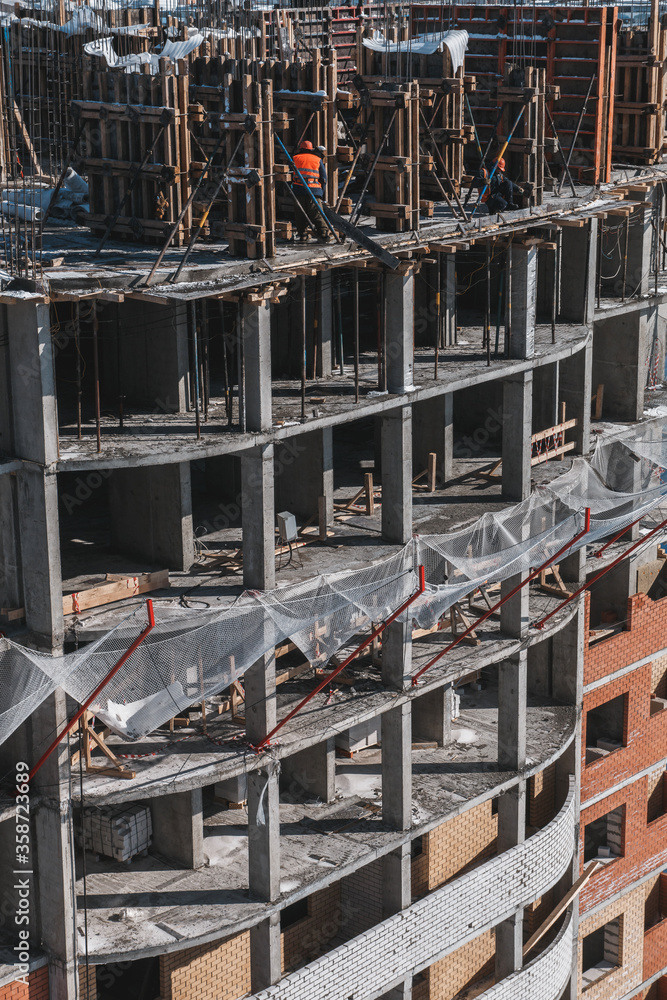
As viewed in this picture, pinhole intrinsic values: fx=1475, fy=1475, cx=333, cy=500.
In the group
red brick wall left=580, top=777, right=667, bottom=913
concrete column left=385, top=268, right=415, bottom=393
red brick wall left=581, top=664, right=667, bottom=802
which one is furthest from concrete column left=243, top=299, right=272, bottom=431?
red brick wall left=580, top=777, right=667, bottom=913

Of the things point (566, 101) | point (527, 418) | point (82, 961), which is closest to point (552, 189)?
point (566, 101)

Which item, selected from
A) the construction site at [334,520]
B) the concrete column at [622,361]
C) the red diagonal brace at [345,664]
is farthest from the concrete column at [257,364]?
the concrete column at [622,361]

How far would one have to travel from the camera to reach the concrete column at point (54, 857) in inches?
981

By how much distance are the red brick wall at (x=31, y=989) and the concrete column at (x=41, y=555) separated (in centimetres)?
626

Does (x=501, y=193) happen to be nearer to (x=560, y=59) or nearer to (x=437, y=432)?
(x=437, y=432)

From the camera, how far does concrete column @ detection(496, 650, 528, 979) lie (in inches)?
1312

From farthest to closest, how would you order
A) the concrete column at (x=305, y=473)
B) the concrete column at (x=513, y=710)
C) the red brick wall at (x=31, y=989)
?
the concrete column at (x=513, y=710), the concrete column at (x=305, y=473), the red brick wall at (x=31, y=989)

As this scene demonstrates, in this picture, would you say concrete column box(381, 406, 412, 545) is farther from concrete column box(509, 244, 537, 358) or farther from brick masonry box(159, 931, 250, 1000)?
brick masonry box(159, 931, 250, 1000)

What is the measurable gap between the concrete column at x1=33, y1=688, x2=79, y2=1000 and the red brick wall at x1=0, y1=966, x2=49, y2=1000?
0.11 meters

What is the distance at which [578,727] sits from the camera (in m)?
36.1

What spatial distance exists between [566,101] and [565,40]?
1453mm

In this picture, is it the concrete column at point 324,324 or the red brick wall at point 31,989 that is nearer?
the red brick wall at point 31,989

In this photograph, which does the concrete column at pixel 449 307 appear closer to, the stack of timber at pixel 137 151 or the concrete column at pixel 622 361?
the concrete column at pixel 622 361

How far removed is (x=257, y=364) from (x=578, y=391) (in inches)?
475
